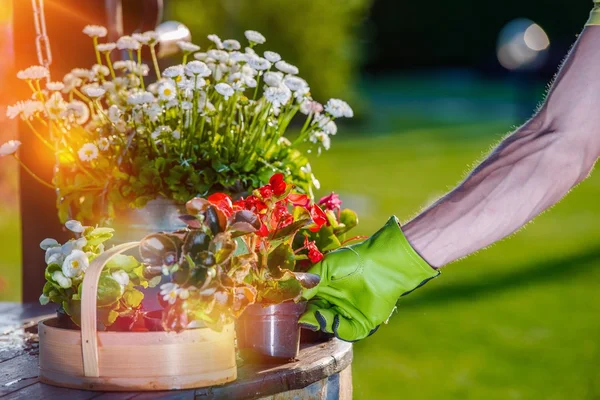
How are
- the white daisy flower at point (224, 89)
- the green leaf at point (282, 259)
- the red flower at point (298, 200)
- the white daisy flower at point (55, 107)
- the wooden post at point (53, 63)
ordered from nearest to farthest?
the green leaf at point (282, 259), the red flower at point (298, 200), the white daisy flower at point (224, 89), the white daisy flower at point (55, 107), the wooden post at point (53, 63)

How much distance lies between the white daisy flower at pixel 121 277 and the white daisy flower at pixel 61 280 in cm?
9

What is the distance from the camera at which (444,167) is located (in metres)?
12.1

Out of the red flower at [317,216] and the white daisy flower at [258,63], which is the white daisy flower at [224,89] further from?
the red flower at [317,216]

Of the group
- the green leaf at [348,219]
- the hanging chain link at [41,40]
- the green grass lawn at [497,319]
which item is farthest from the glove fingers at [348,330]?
the green grass lawn at [497,319]

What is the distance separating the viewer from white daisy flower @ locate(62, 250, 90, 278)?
183 centimetres

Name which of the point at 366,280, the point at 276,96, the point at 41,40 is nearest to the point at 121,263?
the point at 366,280

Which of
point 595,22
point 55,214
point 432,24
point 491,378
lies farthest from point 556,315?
point 432,24

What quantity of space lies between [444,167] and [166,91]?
10043 millimetres

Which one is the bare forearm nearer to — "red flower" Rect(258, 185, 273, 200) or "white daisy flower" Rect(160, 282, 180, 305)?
"red flower" Rect(258, 185, 273, 200)

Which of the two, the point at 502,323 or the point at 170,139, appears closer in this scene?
the point at 170,139

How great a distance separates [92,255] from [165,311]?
25 cm

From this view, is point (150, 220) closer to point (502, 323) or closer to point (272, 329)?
point (272, 329)

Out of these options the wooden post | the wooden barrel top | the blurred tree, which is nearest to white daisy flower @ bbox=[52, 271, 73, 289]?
the wooden barrel top

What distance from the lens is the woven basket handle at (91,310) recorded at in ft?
5.65
